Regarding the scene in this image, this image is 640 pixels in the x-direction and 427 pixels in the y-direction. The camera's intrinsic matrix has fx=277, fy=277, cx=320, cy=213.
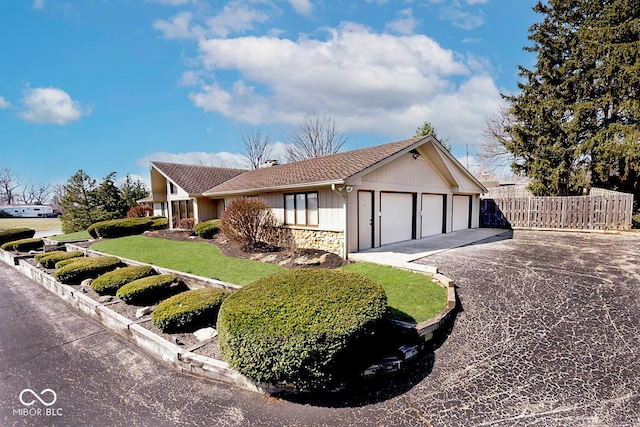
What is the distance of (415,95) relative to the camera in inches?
775

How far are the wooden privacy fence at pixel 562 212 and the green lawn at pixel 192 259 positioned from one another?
1425 cm

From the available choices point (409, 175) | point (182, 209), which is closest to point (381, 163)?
point (409, 175)

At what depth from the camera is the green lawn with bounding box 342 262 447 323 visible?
190 inches

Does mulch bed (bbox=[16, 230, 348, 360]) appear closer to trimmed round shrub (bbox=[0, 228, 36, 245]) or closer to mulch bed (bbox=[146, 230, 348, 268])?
mulch bed (bbox=[146, 230, 348, 268])

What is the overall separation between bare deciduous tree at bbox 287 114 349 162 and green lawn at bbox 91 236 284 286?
18593mm

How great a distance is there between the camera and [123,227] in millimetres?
17391

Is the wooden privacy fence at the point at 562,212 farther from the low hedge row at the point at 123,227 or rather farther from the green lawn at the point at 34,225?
the green lawn at the point at 34,225

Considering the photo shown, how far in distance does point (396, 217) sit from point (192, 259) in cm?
797

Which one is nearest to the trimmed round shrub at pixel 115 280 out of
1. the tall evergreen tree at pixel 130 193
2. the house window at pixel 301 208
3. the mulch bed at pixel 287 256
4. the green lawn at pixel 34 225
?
the mulch bed at pixel 287 256

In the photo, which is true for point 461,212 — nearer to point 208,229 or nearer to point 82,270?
point 208,229

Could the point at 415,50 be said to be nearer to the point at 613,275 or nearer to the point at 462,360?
the point at 613,275

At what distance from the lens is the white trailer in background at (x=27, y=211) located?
175 feet

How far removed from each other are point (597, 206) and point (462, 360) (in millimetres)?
14585

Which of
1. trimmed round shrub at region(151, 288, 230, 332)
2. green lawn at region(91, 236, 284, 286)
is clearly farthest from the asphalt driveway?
green lawn at region(91, 236, 284, 286)
